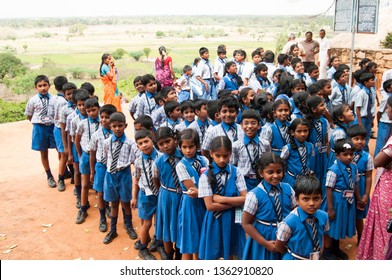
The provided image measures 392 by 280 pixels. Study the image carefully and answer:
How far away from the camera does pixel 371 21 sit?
6.63 meters

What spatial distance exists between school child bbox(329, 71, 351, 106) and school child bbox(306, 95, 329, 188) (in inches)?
63.4

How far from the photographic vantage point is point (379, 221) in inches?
120

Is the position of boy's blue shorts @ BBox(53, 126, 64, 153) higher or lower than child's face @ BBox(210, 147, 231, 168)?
lower

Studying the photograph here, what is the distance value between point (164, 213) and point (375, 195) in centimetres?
164

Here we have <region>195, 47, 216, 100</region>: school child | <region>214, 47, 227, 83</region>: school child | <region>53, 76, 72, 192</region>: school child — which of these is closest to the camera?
<region>53, 76, 72, 192</region>: school child

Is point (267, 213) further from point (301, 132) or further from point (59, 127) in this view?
point (59, 127)

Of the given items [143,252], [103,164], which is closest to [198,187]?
[143,252]

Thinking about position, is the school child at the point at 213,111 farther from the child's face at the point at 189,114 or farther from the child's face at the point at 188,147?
the child's face at the point at 188,147

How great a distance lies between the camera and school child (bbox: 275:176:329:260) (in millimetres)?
2389

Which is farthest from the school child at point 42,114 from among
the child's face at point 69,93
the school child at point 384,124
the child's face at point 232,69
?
the school child at point 384,124

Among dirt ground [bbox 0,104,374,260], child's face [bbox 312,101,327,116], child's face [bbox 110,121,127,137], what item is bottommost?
dirt ground [bbox 0,104,374,260]

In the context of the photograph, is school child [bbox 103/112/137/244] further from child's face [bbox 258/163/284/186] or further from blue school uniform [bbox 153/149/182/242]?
child's face [bbox 258/163/284/186]

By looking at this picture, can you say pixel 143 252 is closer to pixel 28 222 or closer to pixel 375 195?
pixel 28 222

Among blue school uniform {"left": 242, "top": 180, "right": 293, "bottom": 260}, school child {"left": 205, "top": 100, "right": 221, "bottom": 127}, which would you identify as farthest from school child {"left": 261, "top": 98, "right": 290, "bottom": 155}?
blue school uniform {"left": 242, "top": 180, "right": 293, "bottom": 260}
